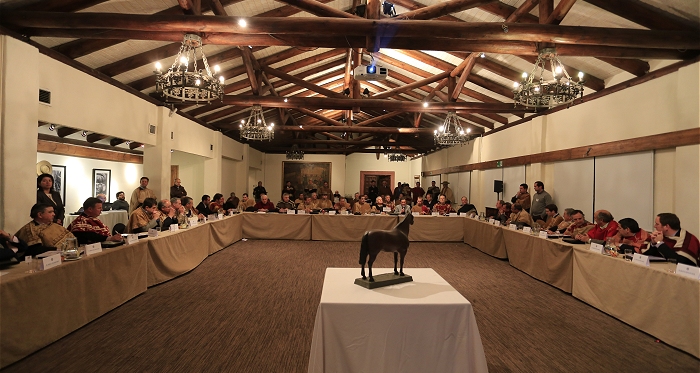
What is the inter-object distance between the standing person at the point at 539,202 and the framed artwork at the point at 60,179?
10.4 m

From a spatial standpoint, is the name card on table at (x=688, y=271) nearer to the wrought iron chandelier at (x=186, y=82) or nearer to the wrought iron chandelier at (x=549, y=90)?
the wrought iron chandelier at (x=549, y=90)

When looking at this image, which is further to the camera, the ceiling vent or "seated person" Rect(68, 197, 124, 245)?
the ceiling vent

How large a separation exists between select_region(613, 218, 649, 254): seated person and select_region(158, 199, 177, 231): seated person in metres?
5.75

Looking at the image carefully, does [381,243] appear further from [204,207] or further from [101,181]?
[101,181]

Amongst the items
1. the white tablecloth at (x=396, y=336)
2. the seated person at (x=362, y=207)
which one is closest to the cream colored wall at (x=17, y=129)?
the white tablecloth at (x=396, y=336)

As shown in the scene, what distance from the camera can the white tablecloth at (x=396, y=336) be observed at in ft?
6.50

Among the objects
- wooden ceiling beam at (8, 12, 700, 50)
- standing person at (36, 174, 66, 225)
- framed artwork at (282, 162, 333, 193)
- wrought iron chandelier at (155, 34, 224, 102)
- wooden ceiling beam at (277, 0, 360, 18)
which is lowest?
standing person at (36, 174, 66, 225)

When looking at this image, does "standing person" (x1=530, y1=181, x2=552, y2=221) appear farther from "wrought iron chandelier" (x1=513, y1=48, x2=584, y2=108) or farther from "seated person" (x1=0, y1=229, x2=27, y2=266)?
"seated person" (x1=0, y1=229, x2=27, y2=266)

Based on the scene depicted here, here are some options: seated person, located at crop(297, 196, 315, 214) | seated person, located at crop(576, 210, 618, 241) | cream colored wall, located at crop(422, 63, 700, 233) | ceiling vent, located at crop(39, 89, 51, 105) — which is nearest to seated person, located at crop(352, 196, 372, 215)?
seated person, located at crop(297, 196, 315, 214)

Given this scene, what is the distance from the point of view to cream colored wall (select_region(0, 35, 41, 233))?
384cm

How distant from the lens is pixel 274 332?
3.16 meters

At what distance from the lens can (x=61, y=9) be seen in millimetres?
4145

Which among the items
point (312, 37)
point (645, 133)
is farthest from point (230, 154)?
point (645, 133)

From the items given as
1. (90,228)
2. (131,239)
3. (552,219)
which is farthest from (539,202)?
(90,228)
